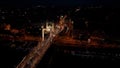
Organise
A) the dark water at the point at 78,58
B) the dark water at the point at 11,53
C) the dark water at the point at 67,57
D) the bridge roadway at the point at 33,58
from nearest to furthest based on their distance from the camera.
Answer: the bridge roadway at the point at 33,58 < the dark water at the point at 11,53 < the dark water at the point at 67,57 < the dark water at the point at 78,58

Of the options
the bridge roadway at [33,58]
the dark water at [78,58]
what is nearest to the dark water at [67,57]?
the dark water at [78,58]

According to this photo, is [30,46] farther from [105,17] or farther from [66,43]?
[105,17]

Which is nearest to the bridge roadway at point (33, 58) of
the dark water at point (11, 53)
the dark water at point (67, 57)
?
the dark water at point (67, 57)

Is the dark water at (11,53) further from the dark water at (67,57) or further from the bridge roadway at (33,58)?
the bridge roadway at (33,58)

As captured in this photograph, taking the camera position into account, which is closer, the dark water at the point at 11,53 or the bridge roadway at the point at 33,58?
the bridge roadway at the point at 33,58

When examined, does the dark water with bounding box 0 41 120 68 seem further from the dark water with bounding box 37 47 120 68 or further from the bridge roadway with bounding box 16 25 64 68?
the bridge roadway with bounding box 16 25 64 68

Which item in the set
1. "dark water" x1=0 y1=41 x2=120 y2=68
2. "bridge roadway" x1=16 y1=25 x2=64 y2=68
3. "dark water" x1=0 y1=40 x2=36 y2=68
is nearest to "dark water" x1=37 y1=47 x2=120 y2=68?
"dark water" x1=0 y1=41 x2=120 y2=68

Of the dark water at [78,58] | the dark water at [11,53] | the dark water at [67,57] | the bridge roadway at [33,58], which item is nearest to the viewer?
the bridge roadway at [33,58]

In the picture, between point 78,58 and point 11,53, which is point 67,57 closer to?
point 78,58

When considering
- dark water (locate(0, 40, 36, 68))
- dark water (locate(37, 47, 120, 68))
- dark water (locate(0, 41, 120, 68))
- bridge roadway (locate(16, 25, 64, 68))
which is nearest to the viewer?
bridge roadway (locate(16, 25, 64, 68))

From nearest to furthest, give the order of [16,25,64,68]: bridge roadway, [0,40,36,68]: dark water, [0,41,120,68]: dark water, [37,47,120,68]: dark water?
1. [16,25,64,68]: bridge roadway
2. [0,40,36,68]: dark water
3. [0,41,120,68]: dark water
4. [37,47,120,68]: dark water

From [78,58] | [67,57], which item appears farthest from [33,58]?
[78,58]
